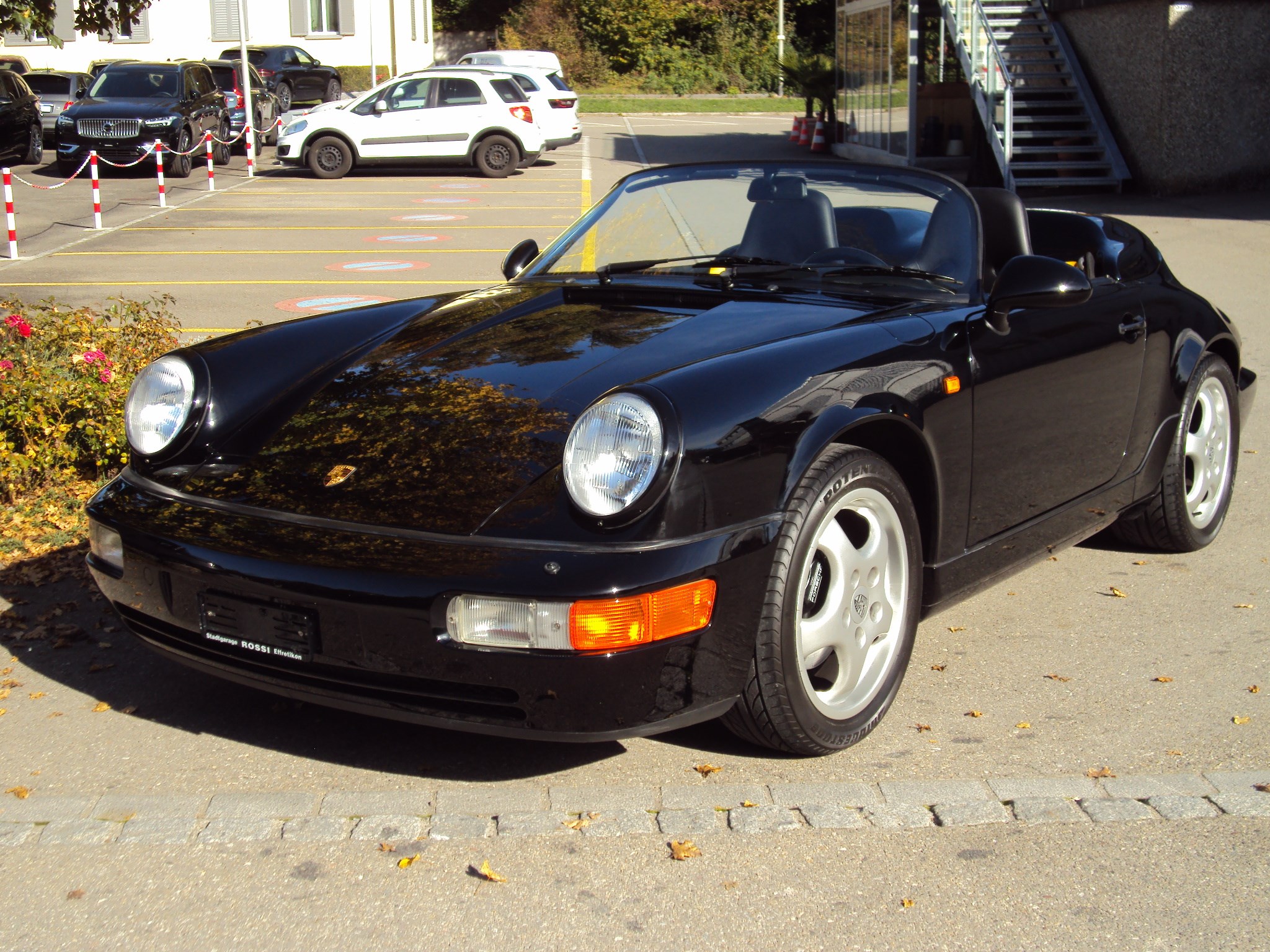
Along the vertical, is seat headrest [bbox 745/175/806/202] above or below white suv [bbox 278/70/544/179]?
below

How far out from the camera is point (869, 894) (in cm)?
279

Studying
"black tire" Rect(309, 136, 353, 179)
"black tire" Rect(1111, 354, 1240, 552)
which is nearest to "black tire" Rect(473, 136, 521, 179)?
"black tire" Rect(309, 136, 353, 179)

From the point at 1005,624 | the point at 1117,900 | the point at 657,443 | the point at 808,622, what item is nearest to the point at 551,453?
the point at 657,443

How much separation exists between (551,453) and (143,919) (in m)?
1.30

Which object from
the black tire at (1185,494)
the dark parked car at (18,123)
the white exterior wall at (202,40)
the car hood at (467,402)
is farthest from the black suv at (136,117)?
the black tire at (1185,494)

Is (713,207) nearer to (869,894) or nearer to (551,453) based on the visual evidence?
(551,453)

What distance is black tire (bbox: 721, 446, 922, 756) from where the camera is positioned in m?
3.11

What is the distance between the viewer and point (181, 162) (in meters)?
22.5

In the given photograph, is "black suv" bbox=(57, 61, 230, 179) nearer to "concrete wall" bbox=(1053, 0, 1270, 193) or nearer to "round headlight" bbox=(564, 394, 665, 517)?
"concrete wall" bbox=(1053, 0, 1270, 193)

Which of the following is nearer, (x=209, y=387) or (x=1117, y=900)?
(x=1117, y=900)

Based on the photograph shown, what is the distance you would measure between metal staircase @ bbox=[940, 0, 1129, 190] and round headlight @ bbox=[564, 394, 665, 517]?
17600 millimetres

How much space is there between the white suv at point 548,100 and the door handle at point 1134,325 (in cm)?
2039

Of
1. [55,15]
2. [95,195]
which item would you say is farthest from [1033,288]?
[95,195]

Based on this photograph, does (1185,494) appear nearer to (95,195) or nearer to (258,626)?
(258,626)
